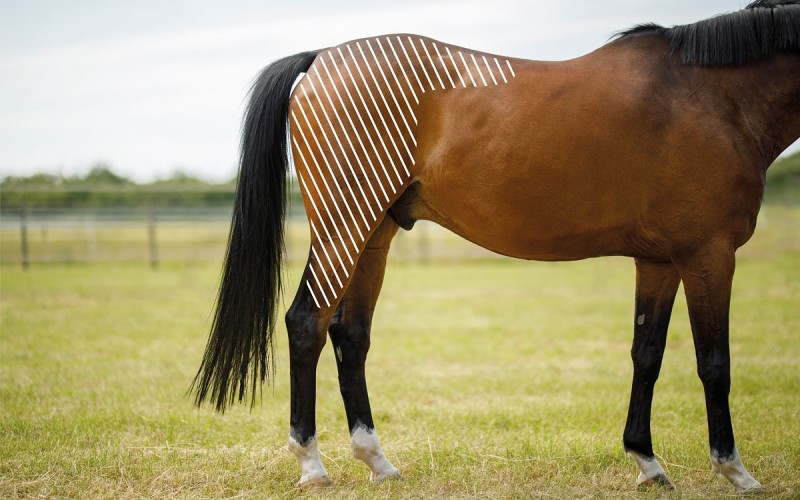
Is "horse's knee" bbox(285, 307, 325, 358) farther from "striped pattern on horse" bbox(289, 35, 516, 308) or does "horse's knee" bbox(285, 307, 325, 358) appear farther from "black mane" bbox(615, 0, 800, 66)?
"black mane" bbox(615, 0, 800, 66)

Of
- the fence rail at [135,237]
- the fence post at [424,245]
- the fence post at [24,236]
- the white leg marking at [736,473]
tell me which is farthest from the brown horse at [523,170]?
the fence post at [424,245]

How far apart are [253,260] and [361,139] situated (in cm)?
86

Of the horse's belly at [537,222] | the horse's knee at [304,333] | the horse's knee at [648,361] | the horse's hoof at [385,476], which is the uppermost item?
the horse's belly at [537,222]

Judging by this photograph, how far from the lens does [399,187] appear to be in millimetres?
3672

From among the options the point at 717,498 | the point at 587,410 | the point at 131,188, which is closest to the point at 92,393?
the point at 587,410

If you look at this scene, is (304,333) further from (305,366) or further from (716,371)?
(716,371)

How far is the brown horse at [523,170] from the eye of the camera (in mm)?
3441

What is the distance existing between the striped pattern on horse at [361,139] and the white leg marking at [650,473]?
181 centimetres

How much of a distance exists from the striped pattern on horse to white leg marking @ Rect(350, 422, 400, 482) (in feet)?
2.42

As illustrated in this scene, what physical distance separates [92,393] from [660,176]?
4673 mm

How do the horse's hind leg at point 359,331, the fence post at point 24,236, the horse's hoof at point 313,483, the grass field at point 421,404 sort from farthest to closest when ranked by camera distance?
the fence post at point 24,236 → the horse's hind leg at point 359,331 → the grass field at point 421,404 → the horse's hoof at point 313,483

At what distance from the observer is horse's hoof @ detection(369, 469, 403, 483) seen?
370cm

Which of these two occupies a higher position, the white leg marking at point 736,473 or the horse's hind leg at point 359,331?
the horse's hind leg at point 359,331

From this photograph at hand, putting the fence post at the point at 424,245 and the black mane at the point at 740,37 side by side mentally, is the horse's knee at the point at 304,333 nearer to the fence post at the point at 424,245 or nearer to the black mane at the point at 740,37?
the black mane at the point at 740,37
